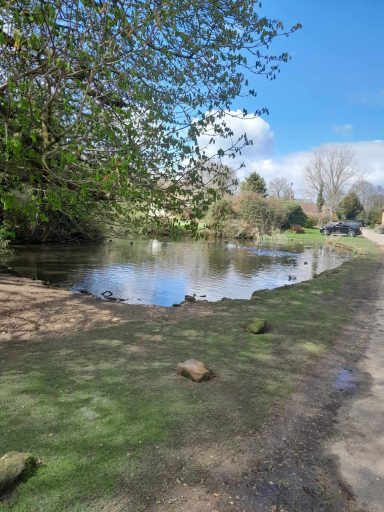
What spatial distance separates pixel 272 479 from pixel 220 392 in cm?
167

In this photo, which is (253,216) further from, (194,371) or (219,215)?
(194,371)

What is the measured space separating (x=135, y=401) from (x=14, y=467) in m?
1.70

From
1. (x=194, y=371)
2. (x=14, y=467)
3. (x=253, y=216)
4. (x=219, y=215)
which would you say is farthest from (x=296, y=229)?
(x=14, y=467)

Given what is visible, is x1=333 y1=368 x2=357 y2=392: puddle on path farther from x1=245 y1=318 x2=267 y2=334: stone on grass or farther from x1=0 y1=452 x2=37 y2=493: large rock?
x1=0 y1=452 x2=37 y2=493: large rock

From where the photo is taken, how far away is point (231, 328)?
27.6 ft

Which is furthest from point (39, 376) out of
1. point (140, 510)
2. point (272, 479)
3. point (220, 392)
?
point (272, 479)

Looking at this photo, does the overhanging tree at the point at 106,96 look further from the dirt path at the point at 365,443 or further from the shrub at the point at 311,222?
the shrub at the point at 311,222

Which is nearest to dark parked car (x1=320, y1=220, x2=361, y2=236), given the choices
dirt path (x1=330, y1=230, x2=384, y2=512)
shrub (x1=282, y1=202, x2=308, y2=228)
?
shrub (x1=282, y1=202, x2=308, y2=228)

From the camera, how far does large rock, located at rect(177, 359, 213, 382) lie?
5.46 metres

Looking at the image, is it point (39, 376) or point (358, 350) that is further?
point (358, 350)

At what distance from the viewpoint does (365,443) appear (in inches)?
165

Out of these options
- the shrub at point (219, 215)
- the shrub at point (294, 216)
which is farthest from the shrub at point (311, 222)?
the shrub at point (219, 215)

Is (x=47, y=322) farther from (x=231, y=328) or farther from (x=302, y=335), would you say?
(x=302, y=335)

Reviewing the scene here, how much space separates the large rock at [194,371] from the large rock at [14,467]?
243cm
